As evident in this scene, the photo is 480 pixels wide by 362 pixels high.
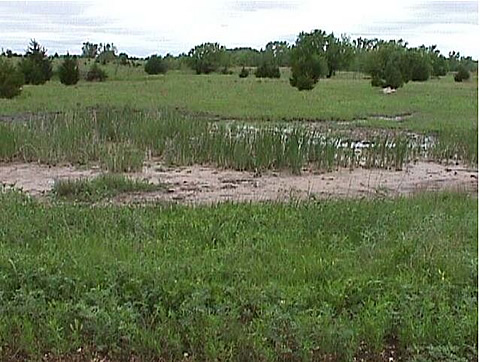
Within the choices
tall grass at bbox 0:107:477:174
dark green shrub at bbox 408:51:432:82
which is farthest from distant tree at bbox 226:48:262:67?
tall grass at bbox 0:107:477:174

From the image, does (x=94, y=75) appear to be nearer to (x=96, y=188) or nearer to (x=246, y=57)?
(x=96, y=188)

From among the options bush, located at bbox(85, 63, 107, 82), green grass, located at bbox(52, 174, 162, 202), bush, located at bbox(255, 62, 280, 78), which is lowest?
green grass, located at bbox(52, 174, 162, 202)

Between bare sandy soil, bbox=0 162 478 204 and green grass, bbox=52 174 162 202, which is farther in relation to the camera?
bare sandy soil, bbox=0 162 478 204

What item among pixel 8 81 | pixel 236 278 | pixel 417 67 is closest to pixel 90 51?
pixel 417 67

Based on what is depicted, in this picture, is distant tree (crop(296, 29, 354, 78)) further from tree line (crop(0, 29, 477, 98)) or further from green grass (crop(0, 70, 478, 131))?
green grass (crop(0, 70, 478, 131))

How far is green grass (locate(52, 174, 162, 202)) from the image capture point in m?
9.21

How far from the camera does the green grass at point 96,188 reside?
9.21 metres

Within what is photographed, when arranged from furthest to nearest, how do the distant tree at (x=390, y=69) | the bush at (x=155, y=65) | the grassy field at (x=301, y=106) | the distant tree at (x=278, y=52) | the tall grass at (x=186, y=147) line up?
the distant tree at (x=278, y=52) < the bush at (x=155, y=65) < the distant tree at (x=390, y=69) < the grassy field at (x=301, y=106) < the tall grass at (x=186, y=147)

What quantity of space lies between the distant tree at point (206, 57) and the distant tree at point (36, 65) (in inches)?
960

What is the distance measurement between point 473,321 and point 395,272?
3.66 feet

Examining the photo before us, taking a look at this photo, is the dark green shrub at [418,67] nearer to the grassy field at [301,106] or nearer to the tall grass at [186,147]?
the grassy field at [301,106]

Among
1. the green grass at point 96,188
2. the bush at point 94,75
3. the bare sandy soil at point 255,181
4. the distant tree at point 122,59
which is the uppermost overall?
the distant tree at point 122,59

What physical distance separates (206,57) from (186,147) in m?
52.8

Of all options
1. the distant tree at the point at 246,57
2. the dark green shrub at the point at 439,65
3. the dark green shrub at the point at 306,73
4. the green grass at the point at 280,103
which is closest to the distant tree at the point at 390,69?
the green grass at the point at 280,103
